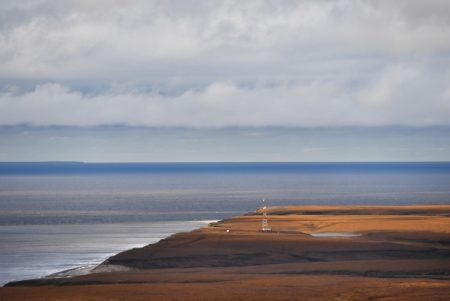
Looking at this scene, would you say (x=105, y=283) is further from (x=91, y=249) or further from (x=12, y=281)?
(x=91, y=249)

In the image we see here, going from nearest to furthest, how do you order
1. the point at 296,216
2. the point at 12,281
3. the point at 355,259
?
1. the point at 12,281
2. the point at 355,259
3. the point at 296,216

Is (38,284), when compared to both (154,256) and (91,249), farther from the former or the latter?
(91,249)

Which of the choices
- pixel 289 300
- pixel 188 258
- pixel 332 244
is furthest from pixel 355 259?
pixel 289 300

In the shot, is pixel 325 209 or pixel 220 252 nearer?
pixel 220 252

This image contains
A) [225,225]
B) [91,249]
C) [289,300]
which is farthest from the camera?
[225,225]

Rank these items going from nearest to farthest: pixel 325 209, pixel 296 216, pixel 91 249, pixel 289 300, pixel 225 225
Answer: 1. pixel 289 300
2. pixel 91 249
3. pixel 225 225
4. pixel 296 216
5. pixel 325 209

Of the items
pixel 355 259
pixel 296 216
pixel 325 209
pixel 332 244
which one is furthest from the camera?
pixel 325 209

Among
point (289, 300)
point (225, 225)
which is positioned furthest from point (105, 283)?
point (225, 225)
